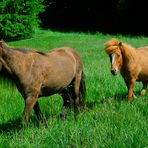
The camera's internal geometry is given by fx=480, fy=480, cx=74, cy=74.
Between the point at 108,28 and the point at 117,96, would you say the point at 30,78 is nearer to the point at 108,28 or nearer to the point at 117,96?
the point at 117,96

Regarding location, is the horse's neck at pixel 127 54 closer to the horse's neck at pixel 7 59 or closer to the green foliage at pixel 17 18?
the horse's neck at pixel 7 59

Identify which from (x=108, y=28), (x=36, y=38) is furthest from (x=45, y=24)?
(x=36, y=38)

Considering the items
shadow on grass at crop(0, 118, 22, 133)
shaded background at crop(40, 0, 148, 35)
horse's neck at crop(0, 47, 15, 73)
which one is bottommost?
shaded background at crop(40, 0, 148, 35)

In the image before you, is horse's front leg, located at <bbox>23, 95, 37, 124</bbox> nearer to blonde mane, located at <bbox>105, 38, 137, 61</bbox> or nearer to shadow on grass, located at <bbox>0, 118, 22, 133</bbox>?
shadow on grass, located at <bbox>0, 118, 22, 133</bbox>

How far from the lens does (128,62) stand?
9156mm

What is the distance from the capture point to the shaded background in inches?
1235

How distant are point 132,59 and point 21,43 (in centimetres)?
1798

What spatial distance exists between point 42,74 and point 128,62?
2.34 m

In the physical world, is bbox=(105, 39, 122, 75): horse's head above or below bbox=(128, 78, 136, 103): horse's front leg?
above

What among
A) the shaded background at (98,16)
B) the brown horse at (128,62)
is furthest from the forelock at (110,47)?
the shaded background at (98,16)

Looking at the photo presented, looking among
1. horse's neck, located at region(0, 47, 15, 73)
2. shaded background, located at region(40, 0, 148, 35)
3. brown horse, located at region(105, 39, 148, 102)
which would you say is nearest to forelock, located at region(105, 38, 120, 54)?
brown horse, located at region(105, 39, 148, 102)

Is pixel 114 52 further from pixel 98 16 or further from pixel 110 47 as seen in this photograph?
pixel 98 16

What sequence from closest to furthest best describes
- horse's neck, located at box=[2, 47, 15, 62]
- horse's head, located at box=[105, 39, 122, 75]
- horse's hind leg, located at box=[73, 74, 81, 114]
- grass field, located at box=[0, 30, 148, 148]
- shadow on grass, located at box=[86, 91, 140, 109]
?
grass field, located at box=[0, 30, 148, 148] → horse's neck, located at box=[2, 47, 15, 62] → shadow on grass, located at box=[86, 91, 140, 109] → horse's hind leg, located at box=[73, 74, 81, 114] → horse's head, located at box=[105, 39, 122, 75]

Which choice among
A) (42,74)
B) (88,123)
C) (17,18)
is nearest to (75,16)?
(17,18)
